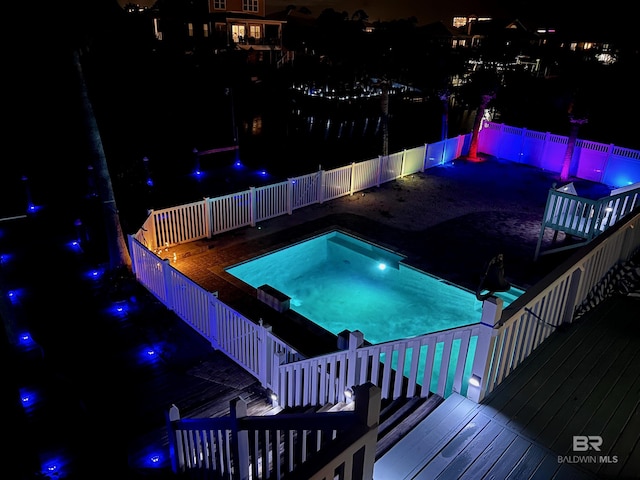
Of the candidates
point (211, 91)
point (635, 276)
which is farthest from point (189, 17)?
point (635, 276)

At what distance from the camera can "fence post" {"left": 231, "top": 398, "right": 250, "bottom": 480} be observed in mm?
3820

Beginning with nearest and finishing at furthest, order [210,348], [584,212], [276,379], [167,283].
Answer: [276,379] < [210,348] < [167,283] < [584,212]

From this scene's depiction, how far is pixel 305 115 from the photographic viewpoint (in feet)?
125

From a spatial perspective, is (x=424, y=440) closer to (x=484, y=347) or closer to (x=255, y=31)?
(x=484, y=347)

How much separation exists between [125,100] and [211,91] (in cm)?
1336

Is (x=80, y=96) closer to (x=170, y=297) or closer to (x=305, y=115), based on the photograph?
(x=170, y=297)

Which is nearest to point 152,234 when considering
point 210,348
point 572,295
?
point 210,348

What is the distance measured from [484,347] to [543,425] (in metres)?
0.96

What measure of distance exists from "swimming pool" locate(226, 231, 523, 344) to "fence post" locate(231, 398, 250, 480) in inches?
264

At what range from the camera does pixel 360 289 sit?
12.2 meters

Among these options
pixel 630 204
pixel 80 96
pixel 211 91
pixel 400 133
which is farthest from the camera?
pixel 211 91

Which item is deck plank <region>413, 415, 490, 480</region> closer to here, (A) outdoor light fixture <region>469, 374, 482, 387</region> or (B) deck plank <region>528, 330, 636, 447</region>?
(A) outdoor light fixture <region>469, 374, 482, 387</region>

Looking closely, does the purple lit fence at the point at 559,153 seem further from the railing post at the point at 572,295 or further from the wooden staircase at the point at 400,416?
the wooden staircase at the point at 400,416

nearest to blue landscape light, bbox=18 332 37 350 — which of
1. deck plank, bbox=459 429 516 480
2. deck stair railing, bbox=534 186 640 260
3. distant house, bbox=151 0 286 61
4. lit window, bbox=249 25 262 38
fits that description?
deck plank, bbox=459 429 516 480
